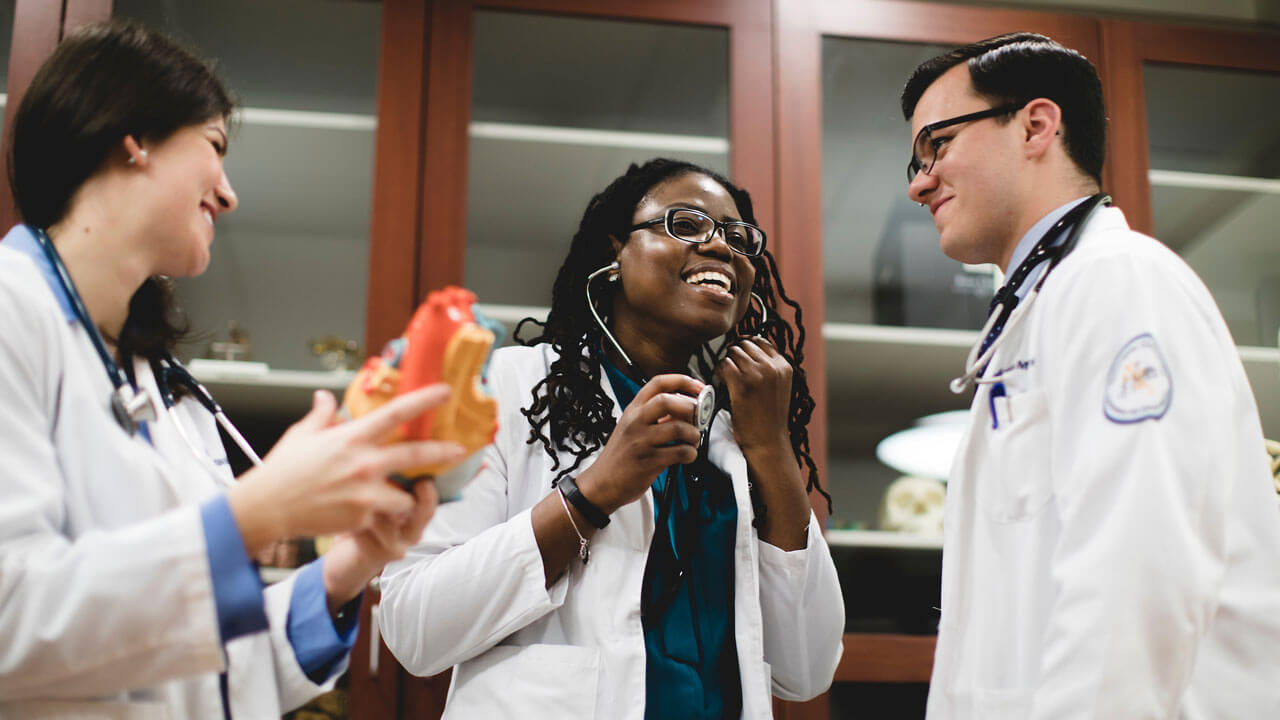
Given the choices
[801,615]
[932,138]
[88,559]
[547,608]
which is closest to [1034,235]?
[932,138]

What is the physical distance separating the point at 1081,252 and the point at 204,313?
162cm

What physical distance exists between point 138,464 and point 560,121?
149cm

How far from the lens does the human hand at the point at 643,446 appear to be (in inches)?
51.5

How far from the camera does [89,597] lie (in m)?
0.74

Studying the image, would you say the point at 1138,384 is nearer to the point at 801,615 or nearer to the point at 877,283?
the point at 801,615

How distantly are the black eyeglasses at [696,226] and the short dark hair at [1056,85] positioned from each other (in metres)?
0.39

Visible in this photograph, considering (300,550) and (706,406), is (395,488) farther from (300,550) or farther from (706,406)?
(300,550)

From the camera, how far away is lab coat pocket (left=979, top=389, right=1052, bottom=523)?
115 cm

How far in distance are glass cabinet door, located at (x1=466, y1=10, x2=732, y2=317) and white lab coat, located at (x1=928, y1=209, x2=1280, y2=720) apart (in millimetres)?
1137

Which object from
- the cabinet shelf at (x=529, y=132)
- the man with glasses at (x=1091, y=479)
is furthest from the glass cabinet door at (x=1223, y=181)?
the man with glasses at (x=1091, y=479)

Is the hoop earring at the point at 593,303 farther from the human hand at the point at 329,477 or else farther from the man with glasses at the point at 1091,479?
the human hand at the point at 329,477

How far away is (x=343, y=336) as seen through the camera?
→ 2.06 m

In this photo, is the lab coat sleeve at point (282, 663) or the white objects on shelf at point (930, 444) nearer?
the lab coat sleeve at point (282, 663)

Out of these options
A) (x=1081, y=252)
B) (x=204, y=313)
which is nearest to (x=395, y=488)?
(x=1081, y=252)
